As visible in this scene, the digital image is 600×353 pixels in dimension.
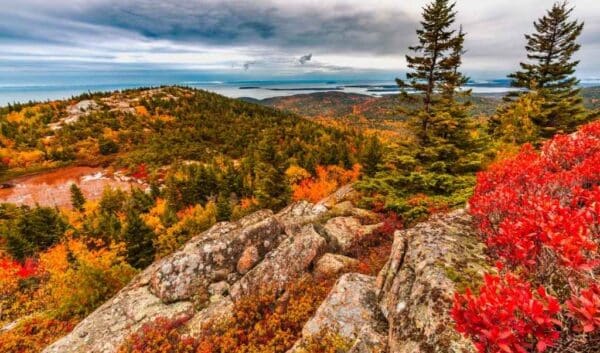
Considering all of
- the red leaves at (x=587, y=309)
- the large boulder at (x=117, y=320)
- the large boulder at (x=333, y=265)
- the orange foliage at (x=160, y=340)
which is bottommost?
the large boulder at (x=117, y=320)

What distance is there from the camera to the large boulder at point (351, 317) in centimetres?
668

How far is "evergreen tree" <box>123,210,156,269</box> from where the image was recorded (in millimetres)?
28703

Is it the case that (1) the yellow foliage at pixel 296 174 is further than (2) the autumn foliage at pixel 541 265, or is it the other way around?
(1) the yellow foliage at pixel 296 174

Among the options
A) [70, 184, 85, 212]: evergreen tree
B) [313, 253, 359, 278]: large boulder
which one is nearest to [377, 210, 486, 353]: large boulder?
[313, 253, 359, 278]: large boulder

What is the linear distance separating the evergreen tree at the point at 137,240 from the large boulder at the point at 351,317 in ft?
89.1

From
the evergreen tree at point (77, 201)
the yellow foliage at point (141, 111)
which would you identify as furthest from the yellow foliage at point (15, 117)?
the evergreen tree at point (77, 201)

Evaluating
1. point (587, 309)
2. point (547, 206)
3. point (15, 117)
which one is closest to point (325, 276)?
point (547, 206)

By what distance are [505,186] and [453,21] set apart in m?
13.7

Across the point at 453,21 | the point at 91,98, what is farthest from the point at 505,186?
the point at 91,98

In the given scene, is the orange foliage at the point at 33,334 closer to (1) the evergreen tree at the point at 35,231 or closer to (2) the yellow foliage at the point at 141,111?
(1) the evergreen tree at the point at 35,231

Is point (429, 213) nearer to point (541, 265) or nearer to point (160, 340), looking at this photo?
point (541, 265)

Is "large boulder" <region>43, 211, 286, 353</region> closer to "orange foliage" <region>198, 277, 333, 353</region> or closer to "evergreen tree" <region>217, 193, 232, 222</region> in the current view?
"orange foliage" <region>198, 277, 333, 353</region>

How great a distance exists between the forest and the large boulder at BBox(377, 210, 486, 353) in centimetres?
33

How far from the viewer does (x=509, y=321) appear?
2.66 meters
